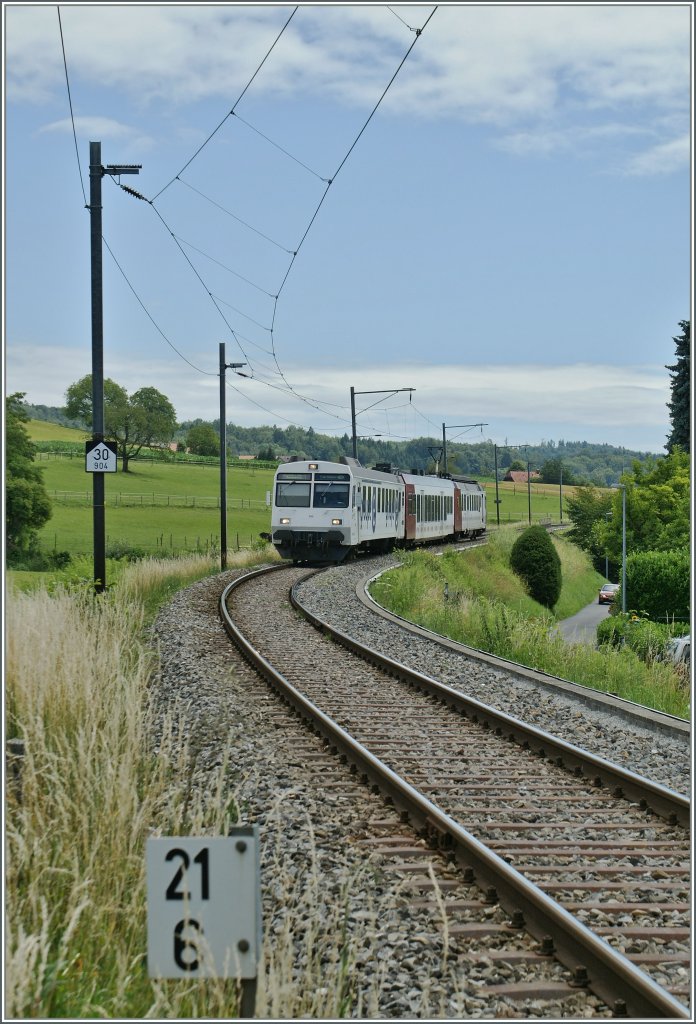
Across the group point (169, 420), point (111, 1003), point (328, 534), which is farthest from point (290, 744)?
point (169, 420)

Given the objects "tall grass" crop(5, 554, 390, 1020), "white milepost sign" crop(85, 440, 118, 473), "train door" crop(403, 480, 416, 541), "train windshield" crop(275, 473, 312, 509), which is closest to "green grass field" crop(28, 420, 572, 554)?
"train door" crop(403, 480, 416, 541)

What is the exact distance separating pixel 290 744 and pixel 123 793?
458 centimetres

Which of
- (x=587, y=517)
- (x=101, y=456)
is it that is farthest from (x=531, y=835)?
(x=587, y=517)

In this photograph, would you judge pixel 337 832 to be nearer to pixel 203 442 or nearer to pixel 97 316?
pixel 97 316

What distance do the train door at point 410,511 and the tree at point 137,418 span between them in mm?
55832

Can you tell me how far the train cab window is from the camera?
30172mm

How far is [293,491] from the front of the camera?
3080 cm

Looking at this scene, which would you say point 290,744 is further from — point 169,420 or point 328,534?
point 169,420

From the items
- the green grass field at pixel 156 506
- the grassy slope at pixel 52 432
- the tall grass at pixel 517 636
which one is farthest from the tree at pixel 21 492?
the grassy slope at pixel 52 432

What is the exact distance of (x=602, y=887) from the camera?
5.89 m

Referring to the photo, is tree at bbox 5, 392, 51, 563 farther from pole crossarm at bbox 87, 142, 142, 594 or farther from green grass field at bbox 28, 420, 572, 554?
pole crossarm at bbox 87, 142, 142, 594

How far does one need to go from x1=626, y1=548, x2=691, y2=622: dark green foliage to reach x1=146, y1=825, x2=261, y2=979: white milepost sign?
3785 centimetres

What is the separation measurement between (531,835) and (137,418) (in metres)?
92.3

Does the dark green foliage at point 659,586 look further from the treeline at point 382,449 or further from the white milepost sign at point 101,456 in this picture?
the treeline at point 382,449
